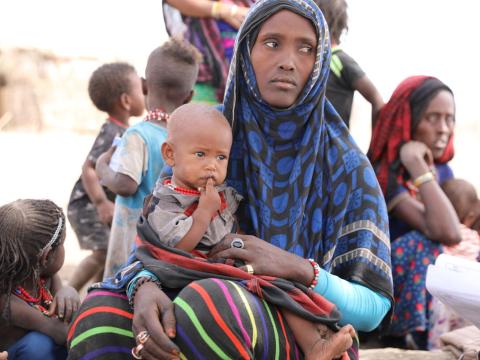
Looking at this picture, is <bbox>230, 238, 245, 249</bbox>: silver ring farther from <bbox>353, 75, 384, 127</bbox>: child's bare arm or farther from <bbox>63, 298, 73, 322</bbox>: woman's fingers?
<bbox>353, 75, 384, 127</bbox>: child's bare arm

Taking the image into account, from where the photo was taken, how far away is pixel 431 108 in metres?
4.60

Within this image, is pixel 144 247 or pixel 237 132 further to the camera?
pixel 237 132

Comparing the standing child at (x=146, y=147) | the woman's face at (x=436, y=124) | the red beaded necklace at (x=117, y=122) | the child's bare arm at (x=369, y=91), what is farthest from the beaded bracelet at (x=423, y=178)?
the red beaded necklace at (x=117, y=122)

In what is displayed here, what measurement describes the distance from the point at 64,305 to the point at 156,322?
2.49 feet

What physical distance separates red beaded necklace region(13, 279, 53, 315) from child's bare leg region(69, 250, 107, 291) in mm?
2085

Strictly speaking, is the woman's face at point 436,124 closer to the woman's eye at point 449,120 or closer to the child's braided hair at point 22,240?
the woman's eye at point 449,120

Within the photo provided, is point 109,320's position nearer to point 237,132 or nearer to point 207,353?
point 207,353

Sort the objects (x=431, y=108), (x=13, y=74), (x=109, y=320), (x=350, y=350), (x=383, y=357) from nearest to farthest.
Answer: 1. (x=109, y=320)
2. (x=350, y=350)
3. (x=383, y=357)
4. (x=431, y=108)
5. (x=13, y=74)

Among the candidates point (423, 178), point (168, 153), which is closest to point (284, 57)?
point (168, 153)

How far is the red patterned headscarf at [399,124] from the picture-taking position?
4.57 metres

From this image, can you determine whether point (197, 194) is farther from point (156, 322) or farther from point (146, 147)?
point (146, 147)

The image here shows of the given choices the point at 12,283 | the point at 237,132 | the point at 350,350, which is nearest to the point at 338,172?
the point at 237,132

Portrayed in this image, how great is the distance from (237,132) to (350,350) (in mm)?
933

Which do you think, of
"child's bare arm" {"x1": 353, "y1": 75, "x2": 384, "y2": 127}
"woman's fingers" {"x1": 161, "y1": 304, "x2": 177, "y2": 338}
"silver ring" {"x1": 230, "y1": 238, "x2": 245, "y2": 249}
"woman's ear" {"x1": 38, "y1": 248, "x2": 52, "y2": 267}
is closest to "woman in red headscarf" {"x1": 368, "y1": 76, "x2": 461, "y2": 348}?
"child's bare arm" {"x1": 353, "y1": 75, "x2": 384, "y2": 127}
